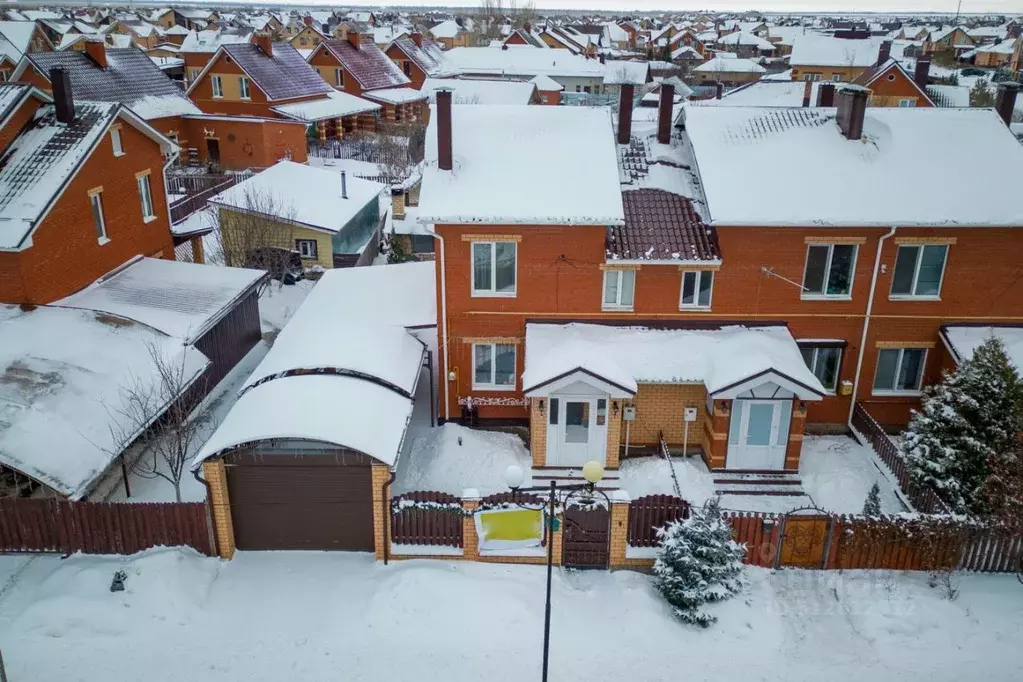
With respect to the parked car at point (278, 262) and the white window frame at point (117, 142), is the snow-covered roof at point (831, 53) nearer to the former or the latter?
the parked car at point (278, 262)

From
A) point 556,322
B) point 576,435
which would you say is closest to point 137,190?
point 556,322

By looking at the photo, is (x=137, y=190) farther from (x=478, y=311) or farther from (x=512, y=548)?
(x=512, y=548)

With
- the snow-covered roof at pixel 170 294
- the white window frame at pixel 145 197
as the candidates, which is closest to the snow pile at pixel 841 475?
the snow-covered roof at pixel 170 294

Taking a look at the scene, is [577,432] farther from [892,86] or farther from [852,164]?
[892,86]

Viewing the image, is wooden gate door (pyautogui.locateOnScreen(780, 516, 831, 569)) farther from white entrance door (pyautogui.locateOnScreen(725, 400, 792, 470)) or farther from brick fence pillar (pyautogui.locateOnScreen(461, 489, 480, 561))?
brick fence pillar (pyautogui.locateOnScreen(461, 489, 480, 561))

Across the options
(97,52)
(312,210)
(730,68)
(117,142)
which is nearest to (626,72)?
(730,68)
